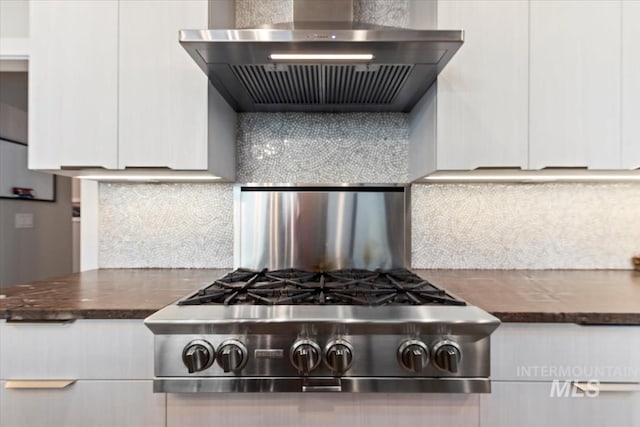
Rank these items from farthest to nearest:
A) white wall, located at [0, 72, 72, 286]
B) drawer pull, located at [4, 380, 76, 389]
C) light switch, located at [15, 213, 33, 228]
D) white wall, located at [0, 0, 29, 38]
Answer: light switch, located at [15, 213, 33, 228]
white wall, located at [0, 72, 72, 286]
white wall, located at [0, 0, 29, 38]
drawer pull, located at [4, 380, 76, 389]

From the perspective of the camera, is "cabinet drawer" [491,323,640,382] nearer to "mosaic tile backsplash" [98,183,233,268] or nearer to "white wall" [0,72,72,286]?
"mosaic tile backsplash" [98,183,233,268]

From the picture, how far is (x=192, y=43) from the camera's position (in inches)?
43.0

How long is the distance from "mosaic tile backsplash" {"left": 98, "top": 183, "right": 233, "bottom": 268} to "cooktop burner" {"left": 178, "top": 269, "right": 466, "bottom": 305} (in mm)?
302

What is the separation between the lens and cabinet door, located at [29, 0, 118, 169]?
133 cm

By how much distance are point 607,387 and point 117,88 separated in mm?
1858

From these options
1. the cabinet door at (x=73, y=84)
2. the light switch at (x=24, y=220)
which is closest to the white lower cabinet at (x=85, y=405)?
the cabinet door at (x=73, y=84)

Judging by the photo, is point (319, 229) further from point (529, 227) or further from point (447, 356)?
point (529, 227)

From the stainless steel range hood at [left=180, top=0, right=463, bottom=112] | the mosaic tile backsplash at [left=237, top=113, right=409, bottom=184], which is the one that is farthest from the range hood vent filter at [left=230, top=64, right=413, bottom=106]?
the mosaic tile backsplash at [left=237, top=113, right=409, bottom=184]

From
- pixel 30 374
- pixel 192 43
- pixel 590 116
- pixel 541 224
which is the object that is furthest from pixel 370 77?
pixel 30 374

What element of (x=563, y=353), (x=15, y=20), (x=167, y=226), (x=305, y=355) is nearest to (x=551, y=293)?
(x=563, y=353)

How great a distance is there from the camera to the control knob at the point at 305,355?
906mm

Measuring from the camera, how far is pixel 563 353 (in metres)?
1.00

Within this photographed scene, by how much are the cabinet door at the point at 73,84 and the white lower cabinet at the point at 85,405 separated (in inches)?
30.5

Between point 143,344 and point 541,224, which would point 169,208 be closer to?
point 143,344
